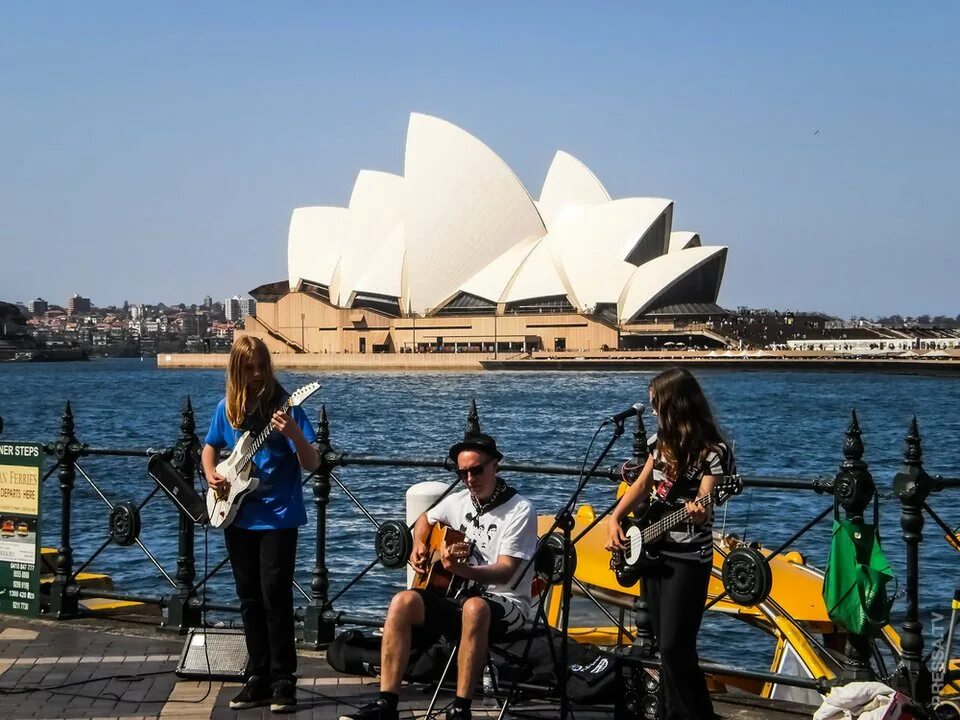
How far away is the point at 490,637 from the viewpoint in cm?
451

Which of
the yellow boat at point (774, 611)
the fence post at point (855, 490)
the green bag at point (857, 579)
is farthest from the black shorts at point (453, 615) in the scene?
the yellow boat at point (774, 611)

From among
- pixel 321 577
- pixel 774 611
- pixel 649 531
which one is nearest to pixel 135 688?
pixel 321 577

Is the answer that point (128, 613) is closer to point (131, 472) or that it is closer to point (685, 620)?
point (685, 620)

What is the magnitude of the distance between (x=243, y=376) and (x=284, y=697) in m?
1.29

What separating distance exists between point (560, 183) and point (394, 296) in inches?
592

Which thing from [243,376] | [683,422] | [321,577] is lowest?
[321,577]

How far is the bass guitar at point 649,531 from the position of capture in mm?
4102

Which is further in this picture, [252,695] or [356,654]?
[356,654]

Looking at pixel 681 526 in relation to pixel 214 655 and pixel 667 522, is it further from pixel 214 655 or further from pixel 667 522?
pixel 214 655

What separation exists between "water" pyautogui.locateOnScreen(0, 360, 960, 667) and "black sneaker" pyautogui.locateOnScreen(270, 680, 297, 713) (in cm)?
258

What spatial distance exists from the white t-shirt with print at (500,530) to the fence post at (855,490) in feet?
3.92

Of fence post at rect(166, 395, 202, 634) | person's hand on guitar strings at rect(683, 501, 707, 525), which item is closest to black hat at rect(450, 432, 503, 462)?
person's hand on guitar strings at rect(683, 501, 707, 525)

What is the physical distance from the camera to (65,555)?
21.9 feet

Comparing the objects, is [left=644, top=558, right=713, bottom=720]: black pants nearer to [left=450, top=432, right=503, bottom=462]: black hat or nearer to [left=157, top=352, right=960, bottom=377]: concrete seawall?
[left=450, top=432, right=503, bottom=462]: black hat
